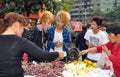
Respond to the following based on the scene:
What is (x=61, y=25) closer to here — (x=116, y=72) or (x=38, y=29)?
(x=38, y=29)

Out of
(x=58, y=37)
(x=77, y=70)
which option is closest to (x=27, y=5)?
(x=58, y=37)

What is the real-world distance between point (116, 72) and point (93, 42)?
2952 millimetres

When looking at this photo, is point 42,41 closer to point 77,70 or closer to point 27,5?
point 77,70

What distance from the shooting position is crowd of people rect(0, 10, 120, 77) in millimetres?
3643

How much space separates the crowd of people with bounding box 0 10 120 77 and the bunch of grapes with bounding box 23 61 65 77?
0.64 ft

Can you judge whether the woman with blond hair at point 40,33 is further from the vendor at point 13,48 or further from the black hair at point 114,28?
the vendor at point 13,48

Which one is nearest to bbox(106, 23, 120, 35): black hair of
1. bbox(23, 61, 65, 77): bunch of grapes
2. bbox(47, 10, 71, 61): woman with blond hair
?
bbox(23, 61, 65, 77): bunch of grapes

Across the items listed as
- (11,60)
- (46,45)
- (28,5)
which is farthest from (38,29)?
(28,5)

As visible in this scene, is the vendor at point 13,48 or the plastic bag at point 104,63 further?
the plastic bag at point 104,63

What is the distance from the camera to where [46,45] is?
24.1ft

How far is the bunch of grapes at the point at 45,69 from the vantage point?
4918mm

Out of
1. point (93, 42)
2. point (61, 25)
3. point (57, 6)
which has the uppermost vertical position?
point (61, 25)

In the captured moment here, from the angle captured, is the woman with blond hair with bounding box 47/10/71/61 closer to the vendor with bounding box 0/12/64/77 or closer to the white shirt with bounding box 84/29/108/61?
the white shirt with bounding box 84/29/108/61

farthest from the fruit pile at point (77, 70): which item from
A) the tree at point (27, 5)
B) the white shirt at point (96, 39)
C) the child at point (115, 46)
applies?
the tree at point (27, 5)
